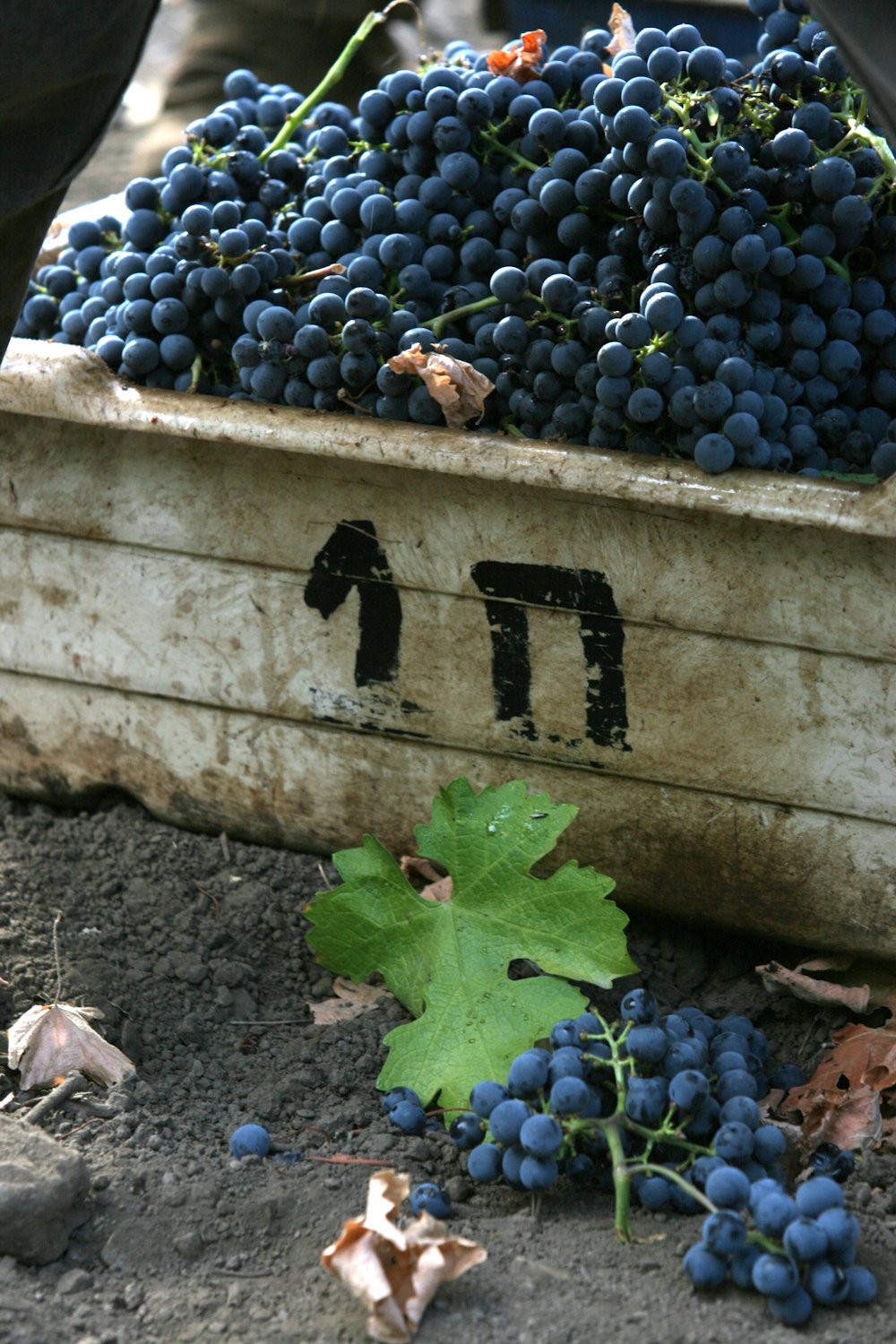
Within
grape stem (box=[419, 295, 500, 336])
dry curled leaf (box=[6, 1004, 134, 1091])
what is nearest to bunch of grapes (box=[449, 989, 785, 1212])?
dry curled leaf (box=[6, 1004, 134, 1091])

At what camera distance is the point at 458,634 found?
1.68m

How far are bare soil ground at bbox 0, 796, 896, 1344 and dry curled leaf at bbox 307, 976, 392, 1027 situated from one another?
0.02m

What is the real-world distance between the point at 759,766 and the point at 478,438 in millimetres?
488

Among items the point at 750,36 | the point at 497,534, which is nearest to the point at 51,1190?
the point at 497,534

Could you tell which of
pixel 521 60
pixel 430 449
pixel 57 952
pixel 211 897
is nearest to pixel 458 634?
pixel 430 449

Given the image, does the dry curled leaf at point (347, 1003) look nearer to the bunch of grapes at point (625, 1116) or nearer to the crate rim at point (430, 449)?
the bunch of grapes at point (625, 1116)

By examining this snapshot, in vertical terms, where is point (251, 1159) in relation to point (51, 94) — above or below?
below

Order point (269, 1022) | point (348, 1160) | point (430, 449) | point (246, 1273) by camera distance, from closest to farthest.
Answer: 1. point (246, 1273)
2. point (348, 1160)
3. point (430, 449)
4. point (269, 1022)

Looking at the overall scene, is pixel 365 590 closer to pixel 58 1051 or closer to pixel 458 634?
pixel 458 634

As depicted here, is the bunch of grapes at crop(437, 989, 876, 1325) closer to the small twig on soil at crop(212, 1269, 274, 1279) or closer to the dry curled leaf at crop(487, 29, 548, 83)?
the small twig on soil at crop(212, 1269, 274, 1279)

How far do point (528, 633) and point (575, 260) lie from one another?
1.41 feet

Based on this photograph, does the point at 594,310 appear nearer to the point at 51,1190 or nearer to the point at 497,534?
the point at 497,534

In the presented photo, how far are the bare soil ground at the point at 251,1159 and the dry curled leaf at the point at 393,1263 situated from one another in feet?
0.08

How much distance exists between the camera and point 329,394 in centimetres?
165
